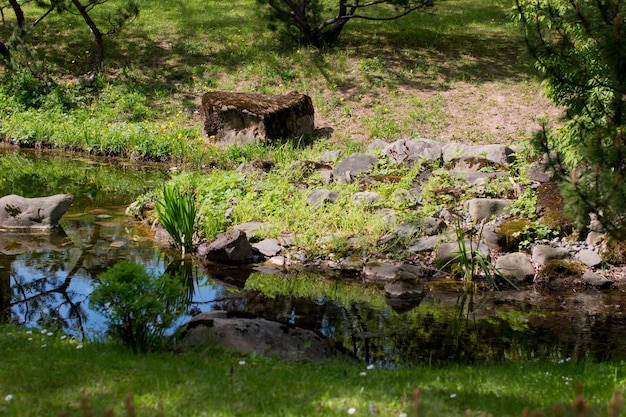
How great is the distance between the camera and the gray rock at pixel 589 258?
8.48m

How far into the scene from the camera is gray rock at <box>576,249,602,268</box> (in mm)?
8484

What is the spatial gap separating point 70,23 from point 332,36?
910 cm

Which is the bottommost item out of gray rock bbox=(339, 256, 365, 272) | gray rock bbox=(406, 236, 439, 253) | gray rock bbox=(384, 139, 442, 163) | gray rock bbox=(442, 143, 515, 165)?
gray rock bbox=(339, 256, 365, 272)

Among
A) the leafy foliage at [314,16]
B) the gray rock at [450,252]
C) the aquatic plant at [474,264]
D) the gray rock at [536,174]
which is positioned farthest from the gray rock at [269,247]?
the leafy foliage at [314,16]

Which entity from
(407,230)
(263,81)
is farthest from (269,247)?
(263,81)

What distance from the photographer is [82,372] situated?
4.33 m

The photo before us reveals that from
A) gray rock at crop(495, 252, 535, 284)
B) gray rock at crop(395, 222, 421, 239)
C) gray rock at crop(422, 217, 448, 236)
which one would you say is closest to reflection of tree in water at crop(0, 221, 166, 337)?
gray rock at crop(395, 222, 421, 239)

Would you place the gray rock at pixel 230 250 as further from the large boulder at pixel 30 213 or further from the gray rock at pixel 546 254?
the gray rock at pixel 546 254

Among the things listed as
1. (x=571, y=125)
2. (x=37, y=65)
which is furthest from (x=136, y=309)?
(x=37, y=65)

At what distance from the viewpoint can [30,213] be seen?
403 inches

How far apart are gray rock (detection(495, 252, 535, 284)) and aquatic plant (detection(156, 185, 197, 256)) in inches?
159

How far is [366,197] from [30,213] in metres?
5.03

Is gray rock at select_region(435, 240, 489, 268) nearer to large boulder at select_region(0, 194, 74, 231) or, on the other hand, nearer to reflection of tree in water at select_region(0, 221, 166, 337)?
reflection of tree in water at select_region(0, 221, 166, 337)

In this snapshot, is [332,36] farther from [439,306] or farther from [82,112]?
[439,306]
